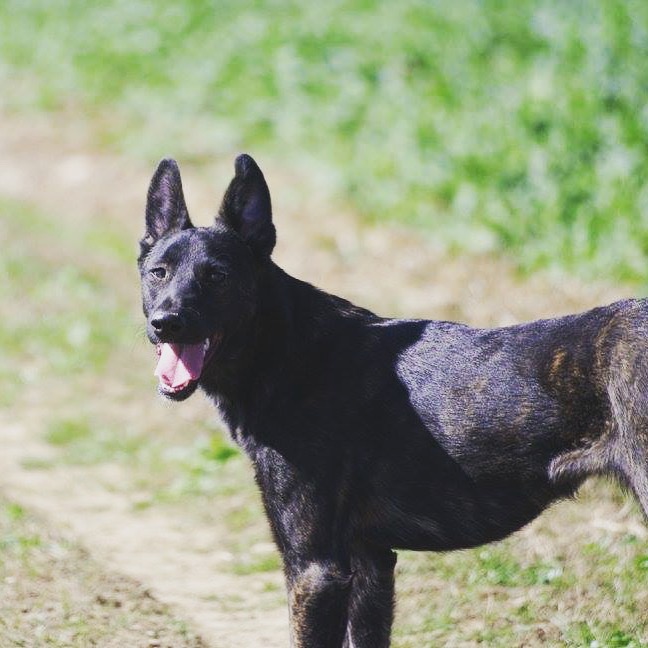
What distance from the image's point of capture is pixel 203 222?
1170 cm

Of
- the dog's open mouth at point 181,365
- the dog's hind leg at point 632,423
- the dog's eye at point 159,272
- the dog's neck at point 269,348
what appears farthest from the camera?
the dog's eye at point 159,272

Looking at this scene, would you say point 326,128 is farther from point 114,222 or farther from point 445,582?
point 445,582

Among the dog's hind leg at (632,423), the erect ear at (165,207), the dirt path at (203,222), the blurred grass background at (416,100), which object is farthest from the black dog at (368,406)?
the blurred grass background at (416,100)

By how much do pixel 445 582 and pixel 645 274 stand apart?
415 cm

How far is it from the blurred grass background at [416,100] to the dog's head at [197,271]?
16.1 feet

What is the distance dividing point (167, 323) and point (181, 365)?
0.24 metres

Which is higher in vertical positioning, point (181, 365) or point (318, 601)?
point (181, 365)

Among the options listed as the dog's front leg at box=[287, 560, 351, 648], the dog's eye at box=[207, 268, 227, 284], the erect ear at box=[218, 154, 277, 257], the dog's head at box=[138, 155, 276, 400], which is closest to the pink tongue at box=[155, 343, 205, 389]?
the dog's head at box=[138, 155, 276, 400]

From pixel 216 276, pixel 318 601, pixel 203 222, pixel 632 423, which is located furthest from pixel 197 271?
pixel 203 222

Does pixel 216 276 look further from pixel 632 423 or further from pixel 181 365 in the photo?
pixel 632 423

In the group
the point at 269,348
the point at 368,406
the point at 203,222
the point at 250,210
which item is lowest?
the point at 368,406

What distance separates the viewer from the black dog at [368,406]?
14.8 feet

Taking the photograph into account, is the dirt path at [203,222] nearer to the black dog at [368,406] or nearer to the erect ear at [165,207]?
the black dog at [368,406]

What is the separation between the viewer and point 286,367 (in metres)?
5.00
